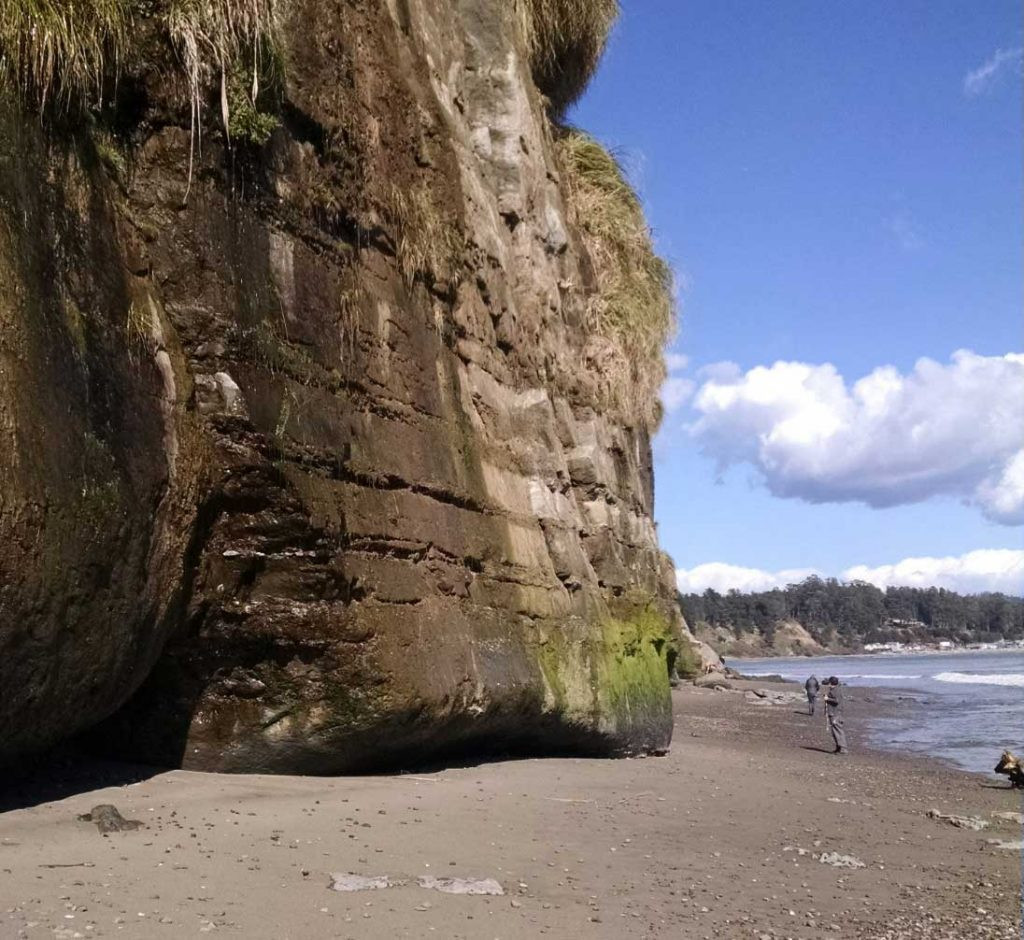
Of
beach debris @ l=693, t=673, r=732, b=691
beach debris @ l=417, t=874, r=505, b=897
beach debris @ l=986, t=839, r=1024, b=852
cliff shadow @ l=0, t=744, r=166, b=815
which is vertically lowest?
beach debris @ l=986, t=839, r=1024, b=852

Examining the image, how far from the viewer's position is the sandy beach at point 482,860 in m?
3.97

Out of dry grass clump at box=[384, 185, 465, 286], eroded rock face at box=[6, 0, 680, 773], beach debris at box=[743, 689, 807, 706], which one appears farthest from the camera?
beach debris at box=[743, 689, 807, 706]

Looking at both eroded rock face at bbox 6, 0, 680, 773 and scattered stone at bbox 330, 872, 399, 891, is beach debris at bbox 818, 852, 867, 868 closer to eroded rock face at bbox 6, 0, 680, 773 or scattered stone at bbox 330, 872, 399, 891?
eroded rock face at bbox 6, 0, 680, 773

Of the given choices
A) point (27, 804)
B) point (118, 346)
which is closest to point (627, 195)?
point (118, 346)

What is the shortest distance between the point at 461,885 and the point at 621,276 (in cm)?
1002

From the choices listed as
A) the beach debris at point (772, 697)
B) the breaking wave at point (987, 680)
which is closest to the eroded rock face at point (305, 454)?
the beach debris at point (772, 697)

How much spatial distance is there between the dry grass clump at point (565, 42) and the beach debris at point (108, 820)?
32.3ft

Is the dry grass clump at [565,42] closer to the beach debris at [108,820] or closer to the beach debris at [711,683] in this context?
the beach debris at [108,820]

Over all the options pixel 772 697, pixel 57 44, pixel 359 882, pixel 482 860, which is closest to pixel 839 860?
pixel 482 860

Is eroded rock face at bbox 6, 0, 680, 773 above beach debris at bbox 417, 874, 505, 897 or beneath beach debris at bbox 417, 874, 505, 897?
above

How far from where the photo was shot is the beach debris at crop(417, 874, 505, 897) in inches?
181

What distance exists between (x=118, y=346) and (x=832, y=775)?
10.7 metres

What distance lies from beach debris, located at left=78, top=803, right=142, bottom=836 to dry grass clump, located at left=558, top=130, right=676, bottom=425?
863 centimetres

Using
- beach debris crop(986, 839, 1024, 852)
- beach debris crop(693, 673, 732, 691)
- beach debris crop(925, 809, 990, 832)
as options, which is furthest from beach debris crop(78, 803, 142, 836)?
beach debris crop(693, 673, 732, 691)
